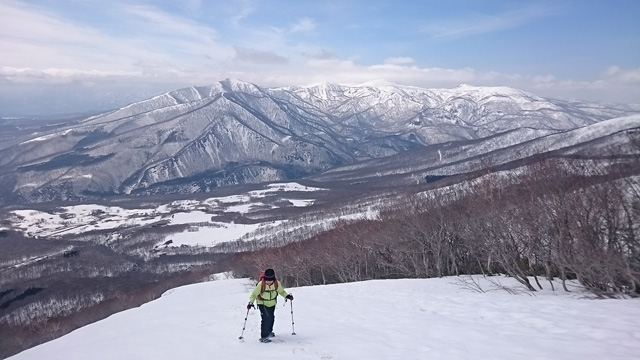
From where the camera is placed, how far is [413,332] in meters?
13.3

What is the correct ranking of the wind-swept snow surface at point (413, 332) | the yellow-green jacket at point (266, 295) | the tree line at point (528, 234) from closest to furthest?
the wind-swept snow surface at point (413, 332) < the yellow-green jacket at point (266, 295) < the tree line at point (528, 234)

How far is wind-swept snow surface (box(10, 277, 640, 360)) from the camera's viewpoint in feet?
35.1

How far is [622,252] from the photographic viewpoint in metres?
16.8

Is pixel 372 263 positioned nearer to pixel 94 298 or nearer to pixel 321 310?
pixel 321 310

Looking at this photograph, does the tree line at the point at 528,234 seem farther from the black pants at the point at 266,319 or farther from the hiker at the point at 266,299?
the black pants at the point at 266,319

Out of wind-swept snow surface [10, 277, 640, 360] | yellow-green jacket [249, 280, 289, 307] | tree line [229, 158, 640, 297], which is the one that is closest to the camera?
wind-swept snow surface [10, 277, 640, 360]

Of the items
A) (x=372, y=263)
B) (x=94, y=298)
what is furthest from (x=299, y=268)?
(x=94, y=298)

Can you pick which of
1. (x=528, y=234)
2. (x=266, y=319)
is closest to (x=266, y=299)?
(x=266, y=319)

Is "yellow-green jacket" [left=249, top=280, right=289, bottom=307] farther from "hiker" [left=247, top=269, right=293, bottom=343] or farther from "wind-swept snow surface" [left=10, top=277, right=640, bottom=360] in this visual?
"wind-swept snow surface" [left=10, top=277, right=640, bottom=360]

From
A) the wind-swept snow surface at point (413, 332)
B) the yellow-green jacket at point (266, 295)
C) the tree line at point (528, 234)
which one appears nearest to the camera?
the wind-swept snow surface at point (413, 332)

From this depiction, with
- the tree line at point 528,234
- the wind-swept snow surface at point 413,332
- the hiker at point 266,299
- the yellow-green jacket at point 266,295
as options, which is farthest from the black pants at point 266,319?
the tree line at point 528,234

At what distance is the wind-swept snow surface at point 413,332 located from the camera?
35.1ft

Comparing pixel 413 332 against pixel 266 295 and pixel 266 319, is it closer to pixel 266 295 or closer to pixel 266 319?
pixel 266 319

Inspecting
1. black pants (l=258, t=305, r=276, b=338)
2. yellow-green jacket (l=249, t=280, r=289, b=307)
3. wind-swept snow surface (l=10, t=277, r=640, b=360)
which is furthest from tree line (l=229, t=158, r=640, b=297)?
black pants (l=258, t=305, r=276, b=338)
